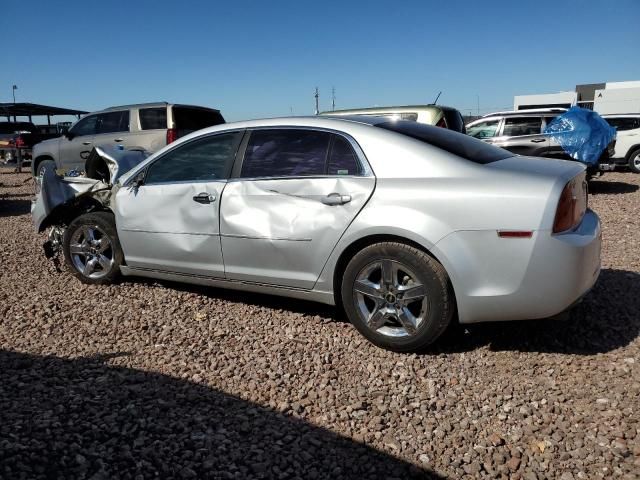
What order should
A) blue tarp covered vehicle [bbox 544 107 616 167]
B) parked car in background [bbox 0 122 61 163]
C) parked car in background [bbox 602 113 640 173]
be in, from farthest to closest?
parked car in background [bbox 0 122 61 163], parked car in background [bbox 602 113 640 173], blue tarp covered vehicle [bbox 544 107 616 167]

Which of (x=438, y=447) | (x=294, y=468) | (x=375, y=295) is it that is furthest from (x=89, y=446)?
(x=375, y=295)

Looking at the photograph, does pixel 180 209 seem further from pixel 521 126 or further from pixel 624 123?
pixel 624 123

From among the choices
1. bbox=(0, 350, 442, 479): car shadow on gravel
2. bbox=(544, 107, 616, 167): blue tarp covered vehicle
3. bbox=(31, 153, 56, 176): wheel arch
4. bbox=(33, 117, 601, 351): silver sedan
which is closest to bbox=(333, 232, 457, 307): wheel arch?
bbox=(33, 117, 601, 351): silver sedan

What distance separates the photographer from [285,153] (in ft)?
12.8

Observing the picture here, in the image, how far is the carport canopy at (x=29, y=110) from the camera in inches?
973

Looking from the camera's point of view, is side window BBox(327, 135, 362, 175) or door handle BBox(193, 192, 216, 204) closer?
side window BBox(327, 135, 362, 175)

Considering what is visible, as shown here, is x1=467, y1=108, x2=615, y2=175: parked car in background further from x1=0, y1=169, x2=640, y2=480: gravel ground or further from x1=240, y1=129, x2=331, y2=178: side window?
x1=240, y1=129, x2=331, y2=178: side window

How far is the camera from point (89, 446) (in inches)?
97.4

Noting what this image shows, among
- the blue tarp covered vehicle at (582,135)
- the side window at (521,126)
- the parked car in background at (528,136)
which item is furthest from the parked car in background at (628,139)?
the side window at (521,126)

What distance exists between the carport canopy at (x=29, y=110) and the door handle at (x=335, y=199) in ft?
82.7

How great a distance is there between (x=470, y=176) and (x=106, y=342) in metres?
2.73

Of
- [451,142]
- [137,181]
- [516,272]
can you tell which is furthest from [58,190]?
[516,272]

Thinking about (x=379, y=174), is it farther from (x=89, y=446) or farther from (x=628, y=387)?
(x=89, y=446)

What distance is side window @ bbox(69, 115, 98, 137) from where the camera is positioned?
11602mm
